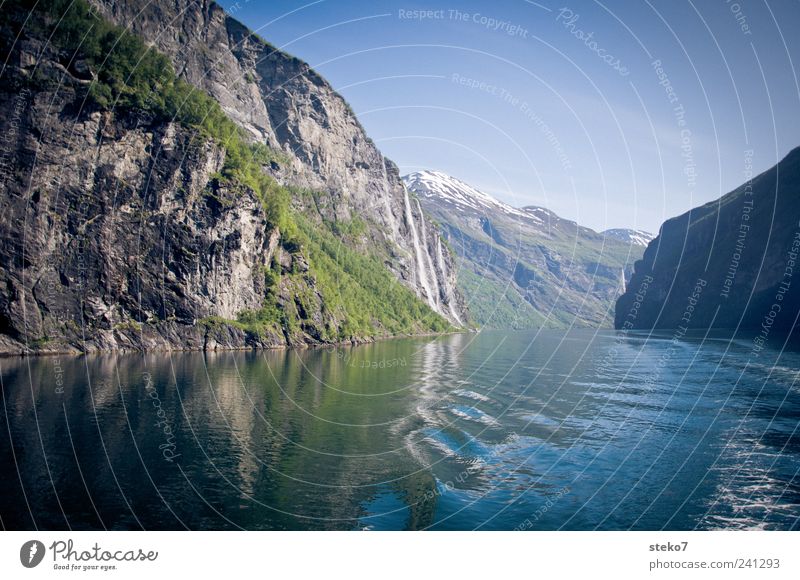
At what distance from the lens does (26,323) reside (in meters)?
65.8

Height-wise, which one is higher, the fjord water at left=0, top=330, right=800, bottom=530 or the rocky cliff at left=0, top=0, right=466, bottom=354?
the rocky cliff at left=0, top=0, right=466, bottom=354

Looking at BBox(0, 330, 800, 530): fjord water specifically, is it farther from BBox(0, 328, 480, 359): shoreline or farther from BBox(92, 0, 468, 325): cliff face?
BBox(92, 0, 468, 325): cliff face

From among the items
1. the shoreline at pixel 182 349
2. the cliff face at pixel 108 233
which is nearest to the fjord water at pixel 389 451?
the shoreline at pixel 182 349

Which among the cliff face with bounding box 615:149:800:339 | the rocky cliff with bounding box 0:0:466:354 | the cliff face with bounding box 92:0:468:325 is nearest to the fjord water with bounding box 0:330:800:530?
the rocky cliff with bounding box 0:0:466:354

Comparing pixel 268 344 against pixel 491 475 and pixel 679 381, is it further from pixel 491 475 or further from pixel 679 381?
pixel 491 475

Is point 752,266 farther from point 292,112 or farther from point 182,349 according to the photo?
point 292,112

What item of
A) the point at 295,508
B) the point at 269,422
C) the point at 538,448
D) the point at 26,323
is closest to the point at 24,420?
the point at 269,422

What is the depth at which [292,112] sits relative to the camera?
6152 inches

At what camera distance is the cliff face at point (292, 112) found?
121875mm

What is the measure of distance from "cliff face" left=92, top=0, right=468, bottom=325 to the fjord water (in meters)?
93.6

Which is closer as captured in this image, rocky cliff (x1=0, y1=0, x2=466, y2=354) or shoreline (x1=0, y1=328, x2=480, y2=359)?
shoreline (x1=0, y1=328, x2=480, y2=359)

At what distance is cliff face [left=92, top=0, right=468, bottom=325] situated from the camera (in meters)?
122

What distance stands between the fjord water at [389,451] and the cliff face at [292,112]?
307ft

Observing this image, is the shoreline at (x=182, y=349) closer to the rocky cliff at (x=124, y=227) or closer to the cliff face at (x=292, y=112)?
the rocky cliff at (x=124, y=227)
